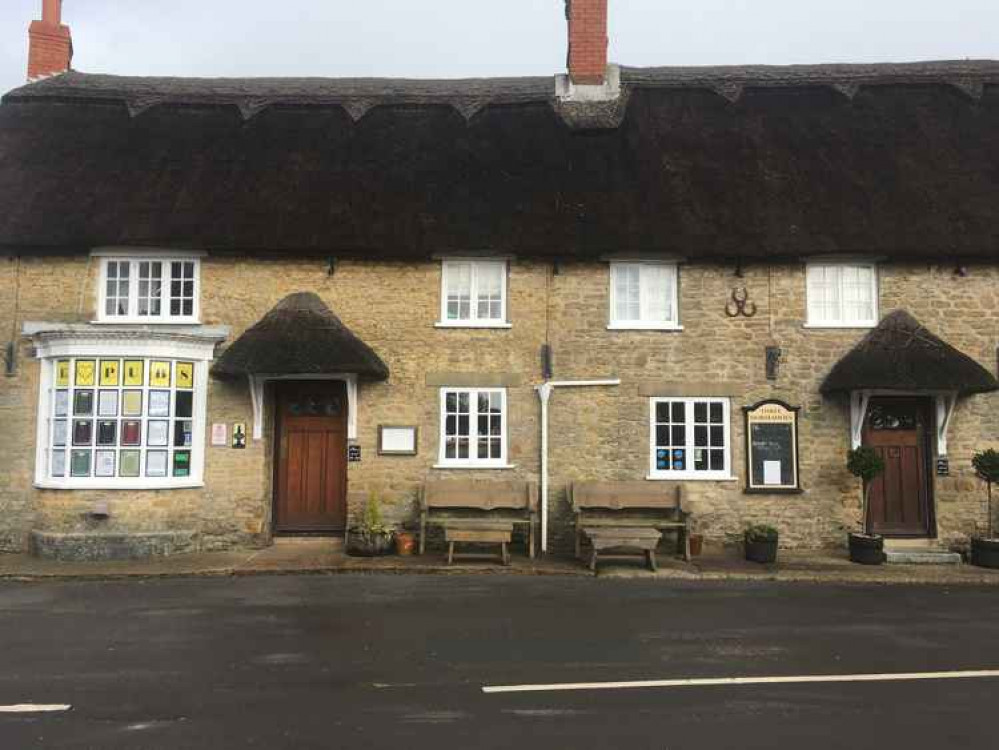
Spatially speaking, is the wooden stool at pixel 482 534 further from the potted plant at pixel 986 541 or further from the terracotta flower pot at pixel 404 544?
the potted plant at pixel 986 541

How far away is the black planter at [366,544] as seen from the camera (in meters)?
11.8

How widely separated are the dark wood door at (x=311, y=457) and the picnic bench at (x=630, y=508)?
4073 mm

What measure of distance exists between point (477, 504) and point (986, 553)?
8.00m

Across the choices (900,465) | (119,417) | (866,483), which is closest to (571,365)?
(866,483)

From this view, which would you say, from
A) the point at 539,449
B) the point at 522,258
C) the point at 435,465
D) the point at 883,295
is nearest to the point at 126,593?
the point at 435,465

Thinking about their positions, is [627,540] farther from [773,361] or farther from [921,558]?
[921,558]

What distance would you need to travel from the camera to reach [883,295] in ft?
42.1

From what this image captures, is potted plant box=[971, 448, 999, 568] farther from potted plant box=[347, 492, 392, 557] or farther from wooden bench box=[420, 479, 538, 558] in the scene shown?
potted plant box=[347, 492, 392, 557]

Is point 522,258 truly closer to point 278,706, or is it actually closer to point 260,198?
point 260,198

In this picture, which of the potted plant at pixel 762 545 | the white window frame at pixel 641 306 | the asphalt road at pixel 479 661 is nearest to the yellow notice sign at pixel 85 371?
the asphalt road at pixel 479 661

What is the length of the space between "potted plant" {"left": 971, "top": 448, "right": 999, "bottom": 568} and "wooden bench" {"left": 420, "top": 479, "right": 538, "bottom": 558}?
6.97 m

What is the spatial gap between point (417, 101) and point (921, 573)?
12.5m

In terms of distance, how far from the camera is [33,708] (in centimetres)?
555

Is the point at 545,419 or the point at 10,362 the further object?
the point at 545,419
